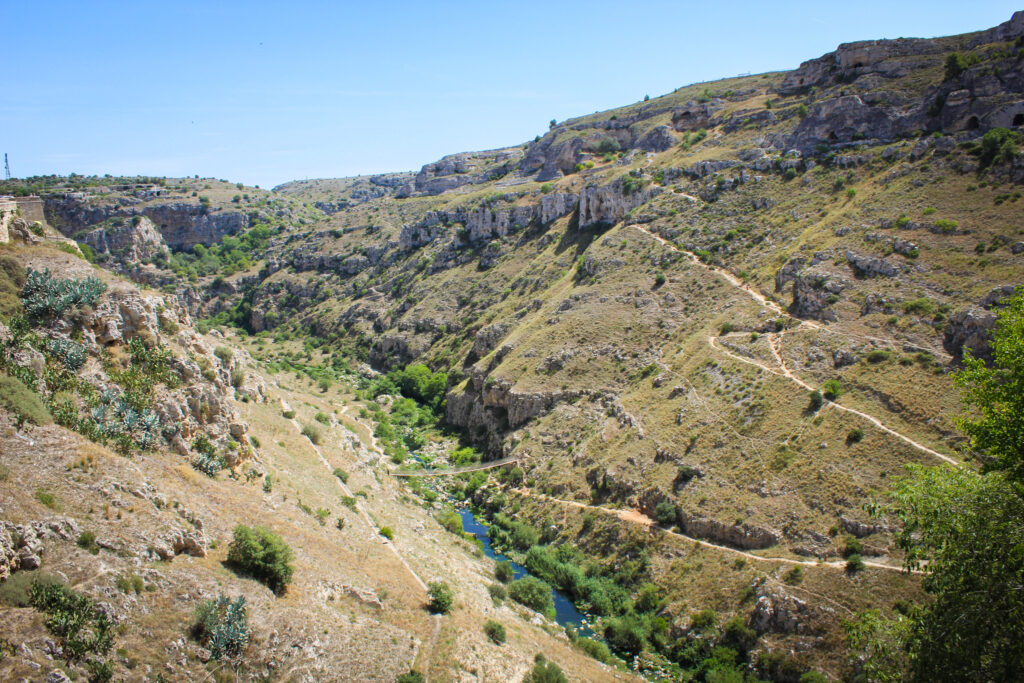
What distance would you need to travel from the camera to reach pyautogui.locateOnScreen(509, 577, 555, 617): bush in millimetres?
38812

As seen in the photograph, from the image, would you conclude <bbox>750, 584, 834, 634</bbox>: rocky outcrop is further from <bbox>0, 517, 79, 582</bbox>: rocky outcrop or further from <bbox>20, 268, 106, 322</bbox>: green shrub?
<bbox>20, 268, 106, 322</bbox>: green shrub

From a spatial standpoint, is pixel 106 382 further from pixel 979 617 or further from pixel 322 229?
pixel 322 229

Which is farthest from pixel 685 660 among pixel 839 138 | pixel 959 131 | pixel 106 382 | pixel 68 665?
pixel 839 138

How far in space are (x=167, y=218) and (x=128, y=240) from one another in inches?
884

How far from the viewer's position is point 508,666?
28.7m

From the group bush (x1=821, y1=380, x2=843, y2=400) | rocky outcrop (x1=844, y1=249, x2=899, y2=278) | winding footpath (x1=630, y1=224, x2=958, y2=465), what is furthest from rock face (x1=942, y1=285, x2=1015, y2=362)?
rocky outcrop (x1=844, y1=249, x2=899, y2=278)

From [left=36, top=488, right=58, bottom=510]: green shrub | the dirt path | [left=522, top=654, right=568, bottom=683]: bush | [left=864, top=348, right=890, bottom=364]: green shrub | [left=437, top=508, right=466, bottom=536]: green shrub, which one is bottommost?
[left=437, top=508, right=466, bottom=536]: green shrub

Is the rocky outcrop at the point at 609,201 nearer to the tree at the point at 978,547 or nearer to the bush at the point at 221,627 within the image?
the tree at the point at 978,547

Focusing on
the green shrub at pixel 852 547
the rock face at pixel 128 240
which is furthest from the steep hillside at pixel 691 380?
the rock face at pixel 128 240

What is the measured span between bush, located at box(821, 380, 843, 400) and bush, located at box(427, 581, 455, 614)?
1208 inches

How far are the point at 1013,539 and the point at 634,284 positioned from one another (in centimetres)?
5490

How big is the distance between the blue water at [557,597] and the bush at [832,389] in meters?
23.7

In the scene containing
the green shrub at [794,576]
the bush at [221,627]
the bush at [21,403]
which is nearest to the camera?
the bush at [221,627]

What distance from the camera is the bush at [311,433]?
48.2m
